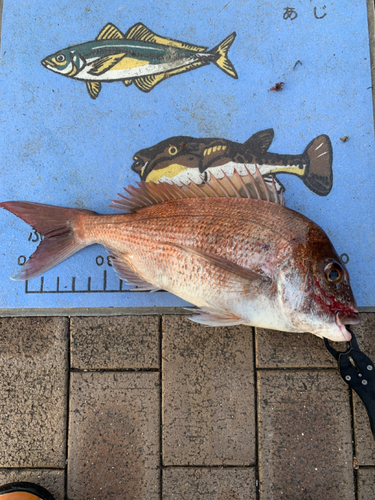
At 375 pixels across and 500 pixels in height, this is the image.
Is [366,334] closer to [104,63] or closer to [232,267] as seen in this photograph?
[232,267]

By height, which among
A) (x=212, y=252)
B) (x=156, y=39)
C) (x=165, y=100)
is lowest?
(x=212, y=252)

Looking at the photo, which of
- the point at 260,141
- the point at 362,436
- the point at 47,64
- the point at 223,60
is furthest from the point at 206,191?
the point at 362,436

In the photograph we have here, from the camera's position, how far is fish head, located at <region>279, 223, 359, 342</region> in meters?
1.52

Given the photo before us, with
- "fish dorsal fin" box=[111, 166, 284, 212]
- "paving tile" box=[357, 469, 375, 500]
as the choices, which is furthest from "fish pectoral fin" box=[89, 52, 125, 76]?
"paving tile" box=[357, 469, 375, 500]

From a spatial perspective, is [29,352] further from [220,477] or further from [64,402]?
[220,477]

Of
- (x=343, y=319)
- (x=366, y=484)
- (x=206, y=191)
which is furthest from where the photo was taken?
(x=366, y=484)

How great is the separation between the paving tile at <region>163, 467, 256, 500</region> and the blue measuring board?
4.30ft

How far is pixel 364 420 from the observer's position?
1.97 metres

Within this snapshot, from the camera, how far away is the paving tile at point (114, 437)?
1.96m

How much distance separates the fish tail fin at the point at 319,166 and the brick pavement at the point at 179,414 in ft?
2.88

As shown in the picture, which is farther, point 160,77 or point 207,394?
point 160,77

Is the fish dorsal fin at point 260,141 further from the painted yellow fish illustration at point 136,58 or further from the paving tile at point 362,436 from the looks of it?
the paving tile at point 362,436

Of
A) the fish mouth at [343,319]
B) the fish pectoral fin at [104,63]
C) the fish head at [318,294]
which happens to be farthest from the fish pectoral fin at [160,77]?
the fish mouth at [343,319]

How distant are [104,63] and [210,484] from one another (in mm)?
2806
